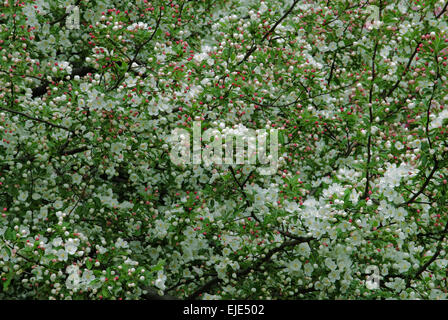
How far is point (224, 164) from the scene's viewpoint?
3.86m

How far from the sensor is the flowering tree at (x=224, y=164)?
12.2ft

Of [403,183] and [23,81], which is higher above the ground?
[23,81]

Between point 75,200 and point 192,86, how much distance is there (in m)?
1.72

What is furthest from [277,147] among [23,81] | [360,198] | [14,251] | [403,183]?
[23,81]

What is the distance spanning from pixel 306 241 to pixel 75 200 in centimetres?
245

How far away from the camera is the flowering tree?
12.2ft
